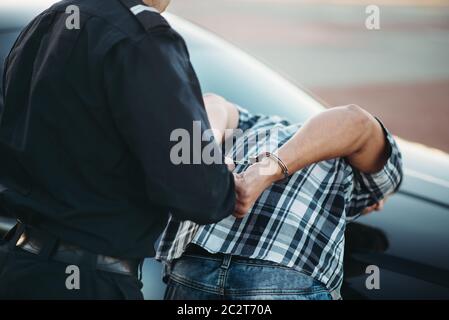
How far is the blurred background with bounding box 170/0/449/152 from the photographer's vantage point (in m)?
7.84

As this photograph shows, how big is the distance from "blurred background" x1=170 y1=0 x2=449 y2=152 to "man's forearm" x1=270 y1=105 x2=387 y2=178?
337cm

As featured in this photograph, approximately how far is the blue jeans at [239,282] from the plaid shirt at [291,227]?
0.07 ft

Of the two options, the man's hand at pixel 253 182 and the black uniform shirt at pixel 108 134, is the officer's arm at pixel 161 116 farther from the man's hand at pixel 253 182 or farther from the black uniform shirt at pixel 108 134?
the man's hand at pixel 253 182

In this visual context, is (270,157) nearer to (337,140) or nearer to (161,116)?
(337,140)

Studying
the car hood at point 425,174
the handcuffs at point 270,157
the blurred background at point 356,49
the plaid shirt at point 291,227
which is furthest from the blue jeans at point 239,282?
the blurred background at point 356,49

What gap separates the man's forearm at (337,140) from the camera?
6.13 ft

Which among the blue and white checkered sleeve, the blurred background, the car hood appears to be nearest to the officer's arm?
the blue and white checkered sleeve

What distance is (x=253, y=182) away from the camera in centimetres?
175

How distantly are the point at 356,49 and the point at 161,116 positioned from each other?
9.74m

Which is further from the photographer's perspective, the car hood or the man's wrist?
the car hood

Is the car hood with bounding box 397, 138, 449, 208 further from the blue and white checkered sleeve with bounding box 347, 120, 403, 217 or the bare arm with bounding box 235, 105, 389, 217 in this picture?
the bare arm with bounding box 235, 105, 389, 217

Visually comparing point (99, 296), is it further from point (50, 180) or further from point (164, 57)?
point (164, 57)

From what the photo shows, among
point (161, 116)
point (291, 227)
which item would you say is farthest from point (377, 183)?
point (161, 116)

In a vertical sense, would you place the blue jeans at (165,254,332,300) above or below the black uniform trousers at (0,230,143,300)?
below
